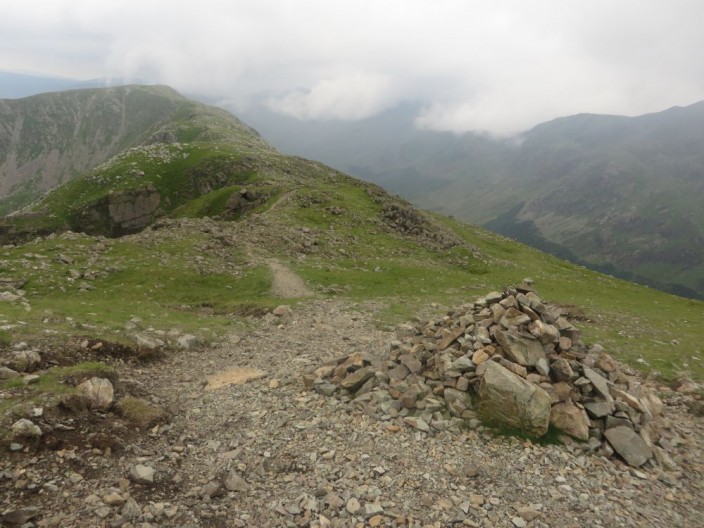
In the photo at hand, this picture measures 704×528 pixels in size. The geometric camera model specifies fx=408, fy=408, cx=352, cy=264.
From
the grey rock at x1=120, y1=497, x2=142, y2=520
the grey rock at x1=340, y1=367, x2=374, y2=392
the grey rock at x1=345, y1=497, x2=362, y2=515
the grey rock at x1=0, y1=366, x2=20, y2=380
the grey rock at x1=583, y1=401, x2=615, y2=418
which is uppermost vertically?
the grey rock at x1=583, y1=401, x2=615, y2=418

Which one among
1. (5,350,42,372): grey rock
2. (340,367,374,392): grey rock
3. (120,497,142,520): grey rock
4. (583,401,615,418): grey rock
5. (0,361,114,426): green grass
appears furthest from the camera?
(340,367,374,392): grey rock

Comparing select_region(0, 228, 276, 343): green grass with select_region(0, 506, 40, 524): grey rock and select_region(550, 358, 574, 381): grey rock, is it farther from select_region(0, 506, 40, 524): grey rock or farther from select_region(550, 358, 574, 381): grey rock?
select_region(550, 358, 574, 381): grey rock

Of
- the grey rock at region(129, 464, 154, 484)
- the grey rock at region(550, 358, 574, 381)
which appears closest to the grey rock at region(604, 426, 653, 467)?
the grey rock at region(550, 358, 574, 381)

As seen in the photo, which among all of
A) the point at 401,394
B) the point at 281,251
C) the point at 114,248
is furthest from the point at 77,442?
the point at 281,251

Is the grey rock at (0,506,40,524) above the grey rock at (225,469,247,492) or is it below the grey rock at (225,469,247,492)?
above

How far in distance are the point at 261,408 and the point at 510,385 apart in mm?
9620

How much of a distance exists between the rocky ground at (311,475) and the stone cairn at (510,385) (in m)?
0.68

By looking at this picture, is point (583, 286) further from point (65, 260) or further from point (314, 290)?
point (65, 260)

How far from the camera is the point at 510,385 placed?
581 inches

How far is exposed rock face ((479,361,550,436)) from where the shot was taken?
1458 centimetres

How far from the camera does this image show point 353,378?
17.3 meters

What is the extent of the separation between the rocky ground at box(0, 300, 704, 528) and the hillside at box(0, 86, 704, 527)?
58 mm

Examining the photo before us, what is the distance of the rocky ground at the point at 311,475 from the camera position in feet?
35.2

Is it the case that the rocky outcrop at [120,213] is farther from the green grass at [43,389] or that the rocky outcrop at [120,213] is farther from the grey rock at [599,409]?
the grey rock at [599,409]
